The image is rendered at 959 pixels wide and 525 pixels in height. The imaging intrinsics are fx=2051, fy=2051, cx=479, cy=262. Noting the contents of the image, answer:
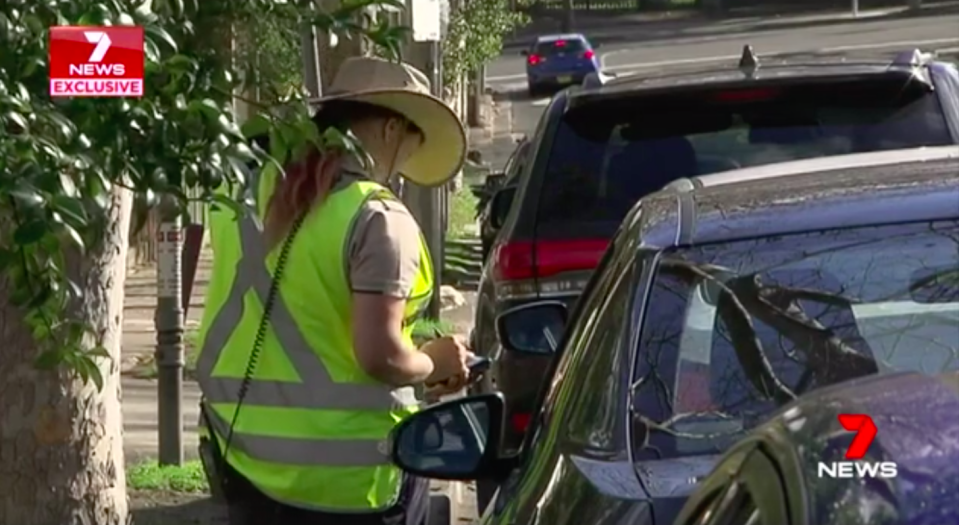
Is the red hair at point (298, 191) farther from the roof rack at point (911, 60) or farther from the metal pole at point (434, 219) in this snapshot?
the metal pole at point (434, 219)

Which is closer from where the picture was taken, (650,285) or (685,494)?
(685,494)

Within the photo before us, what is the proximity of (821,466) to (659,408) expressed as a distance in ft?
5.00

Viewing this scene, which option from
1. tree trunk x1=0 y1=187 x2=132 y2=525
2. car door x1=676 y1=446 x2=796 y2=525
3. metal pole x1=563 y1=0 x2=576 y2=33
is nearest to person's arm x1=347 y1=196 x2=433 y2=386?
car door x1=676 y1=446 x2=796 y2=525

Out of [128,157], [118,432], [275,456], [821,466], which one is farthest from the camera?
[118,432]

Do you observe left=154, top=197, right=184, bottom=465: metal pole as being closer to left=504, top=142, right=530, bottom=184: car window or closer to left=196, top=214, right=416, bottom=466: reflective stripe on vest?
left=504, top=142, right=530, bottom=184: car window

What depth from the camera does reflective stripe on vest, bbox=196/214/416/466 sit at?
A: 4.66m

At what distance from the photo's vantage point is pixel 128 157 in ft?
11.2

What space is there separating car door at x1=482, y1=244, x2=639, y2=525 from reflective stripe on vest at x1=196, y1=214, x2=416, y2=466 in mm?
445

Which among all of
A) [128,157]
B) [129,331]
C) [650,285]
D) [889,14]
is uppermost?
[889,14]

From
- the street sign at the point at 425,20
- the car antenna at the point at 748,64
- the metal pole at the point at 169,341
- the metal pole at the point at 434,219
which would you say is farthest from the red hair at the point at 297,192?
the metal pole at the point at 434,219

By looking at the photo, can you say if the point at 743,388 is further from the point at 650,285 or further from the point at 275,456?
the point at 275,456

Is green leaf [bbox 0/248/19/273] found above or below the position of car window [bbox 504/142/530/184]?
below

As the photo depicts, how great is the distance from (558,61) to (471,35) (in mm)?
26132

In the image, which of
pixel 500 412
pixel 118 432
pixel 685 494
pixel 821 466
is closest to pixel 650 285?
pixel 685 494
